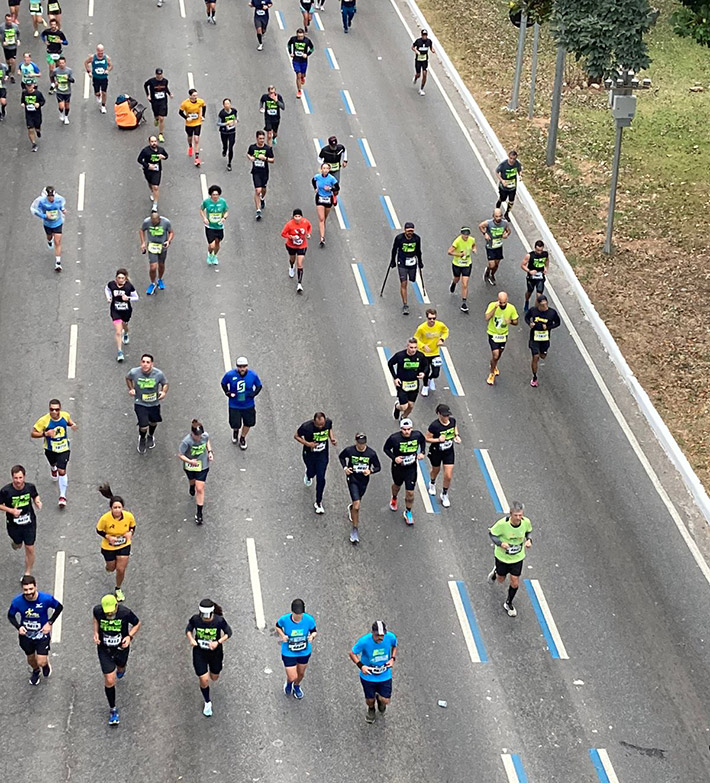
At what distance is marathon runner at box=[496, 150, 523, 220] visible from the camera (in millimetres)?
30016

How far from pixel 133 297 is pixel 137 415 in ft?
10.1

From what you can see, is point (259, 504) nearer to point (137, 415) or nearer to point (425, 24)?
point (137, 415)

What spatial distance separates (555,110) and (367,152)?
4.67 m

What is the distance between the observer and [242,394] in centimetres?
2181

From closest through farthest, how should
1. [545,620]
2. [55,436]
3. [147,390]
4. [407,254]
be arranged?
[545,620]
[55,436]
[147,390]
[407,254]

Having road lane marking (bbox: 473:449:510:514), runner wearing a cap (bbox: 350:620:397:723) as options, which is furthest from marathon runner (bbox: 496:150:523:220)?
runner wearing a cap (bbox: 350:620:397:723)

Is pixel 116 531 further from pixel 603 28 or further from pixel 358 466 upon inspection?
pixel 603 28

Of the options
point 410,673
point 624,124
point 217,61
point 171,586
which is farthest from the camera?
point 217,61

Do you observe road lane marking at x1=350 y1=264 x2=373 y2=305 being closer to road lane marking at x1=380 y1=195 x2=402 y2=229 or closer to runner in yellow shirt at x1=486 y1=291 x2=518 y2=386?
road lane marking at x1=380 y1=195 x2=402 y2=229

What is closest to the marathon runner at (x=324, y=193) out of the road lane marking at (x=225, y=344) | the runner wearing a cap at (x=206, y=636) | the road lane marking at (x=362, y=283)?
the road lane marking at (x=362, y=283)

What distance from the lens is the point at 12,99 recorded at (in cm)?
3594

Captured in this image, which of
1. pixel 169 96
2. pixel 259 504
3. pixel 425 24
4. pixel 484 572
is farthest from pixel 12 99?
pixel 484 572

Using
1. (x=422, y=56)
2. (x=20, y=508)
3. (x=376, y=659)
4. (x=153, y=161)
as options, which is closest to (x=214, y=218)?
(x=153, y=161)

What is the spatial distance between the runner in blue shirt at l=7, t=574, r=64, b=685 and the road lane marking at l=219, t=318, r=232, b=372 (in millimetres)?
8392
